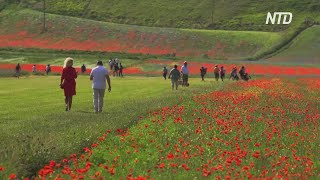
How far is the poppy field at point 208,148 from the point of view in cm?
967

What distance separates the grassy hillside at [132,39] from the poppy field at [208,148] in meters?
82.4

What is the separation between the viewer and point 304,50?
104500 mm

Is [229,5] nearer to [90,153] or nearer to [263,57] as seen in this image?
[263,57]

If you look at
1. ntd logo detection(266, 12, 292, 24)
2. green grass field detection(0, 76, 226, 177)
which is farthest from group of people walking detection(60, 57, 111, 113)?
ntd logo detection(266, 12, 292, 24)

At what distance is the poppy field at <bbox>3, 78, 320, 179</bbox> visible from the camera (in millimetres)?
9672

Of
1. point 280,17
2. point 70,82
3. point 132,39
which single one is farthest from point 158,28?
point 70,82

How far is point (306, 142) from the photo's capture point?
13445mm

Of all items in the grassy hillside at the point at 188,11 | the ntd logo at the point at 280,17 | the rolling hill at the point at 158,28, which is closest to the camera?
the rolling hill at the point at 158,28

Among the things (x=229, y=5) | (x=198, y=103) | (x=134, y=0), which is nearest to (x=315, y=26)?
(x=229, y=5)

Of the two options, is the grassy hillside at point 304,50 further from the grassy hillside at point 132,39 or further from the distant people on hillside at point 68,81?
the distant people on hillside at point 68,81

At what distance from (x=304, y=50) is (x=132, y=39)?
34937 millimetres

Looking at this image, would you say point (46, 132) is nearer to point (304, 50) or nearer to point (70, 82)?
point (70, 82)

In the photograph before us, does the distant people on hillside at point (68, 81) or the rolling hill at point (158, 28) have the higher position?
the rolling hill at point (158, 28)

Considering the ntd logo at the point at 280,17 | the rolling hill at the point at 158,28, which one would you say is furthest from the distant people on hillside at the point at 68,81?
the ntd logo at the point at 280,17
